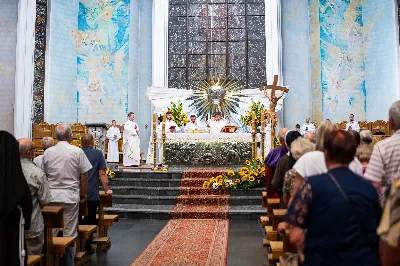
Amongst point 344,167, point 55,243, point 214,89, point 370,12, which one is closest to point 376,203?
point 344,167

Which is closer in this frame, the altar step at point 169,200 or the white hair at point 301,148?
the white hair at point 301,148

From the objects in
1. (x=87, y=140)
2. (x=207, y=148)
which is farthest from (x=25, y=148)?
(x=207, y=148)

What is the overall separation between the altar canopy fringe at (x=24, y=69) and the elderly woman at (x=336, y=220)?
13380 mm

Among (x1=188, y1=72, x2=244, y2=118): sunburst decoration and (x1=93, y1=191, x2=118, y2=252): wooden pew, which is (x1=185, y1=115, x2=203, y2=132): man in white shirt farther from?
(x1=93, y1=191, x2=118, y2=252): wooden pew

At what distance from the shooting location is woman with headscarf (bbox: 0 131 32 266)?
9.52ft

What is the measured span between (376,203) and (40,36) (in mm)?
14858

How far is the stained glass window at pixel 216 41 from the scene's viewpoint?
17.1 m

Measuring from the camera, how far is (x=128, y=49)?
54.5ft

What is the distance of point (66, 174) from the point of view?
4.78m

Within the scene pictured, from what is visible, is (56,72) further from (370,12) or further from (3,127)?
(370,12)

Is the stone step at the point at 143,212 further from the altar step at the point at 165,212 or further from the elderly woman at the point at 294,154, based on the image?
the elderly woman at the point at 294,154

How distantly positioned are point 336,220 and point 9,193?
2.07 m

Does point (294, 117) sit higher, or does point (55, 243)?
point (294, 117)

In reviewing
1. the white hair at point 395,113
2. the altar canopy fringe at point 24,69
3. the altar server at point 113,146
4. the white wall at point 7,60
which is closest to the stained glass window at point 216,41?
the altar server at point 113,146
